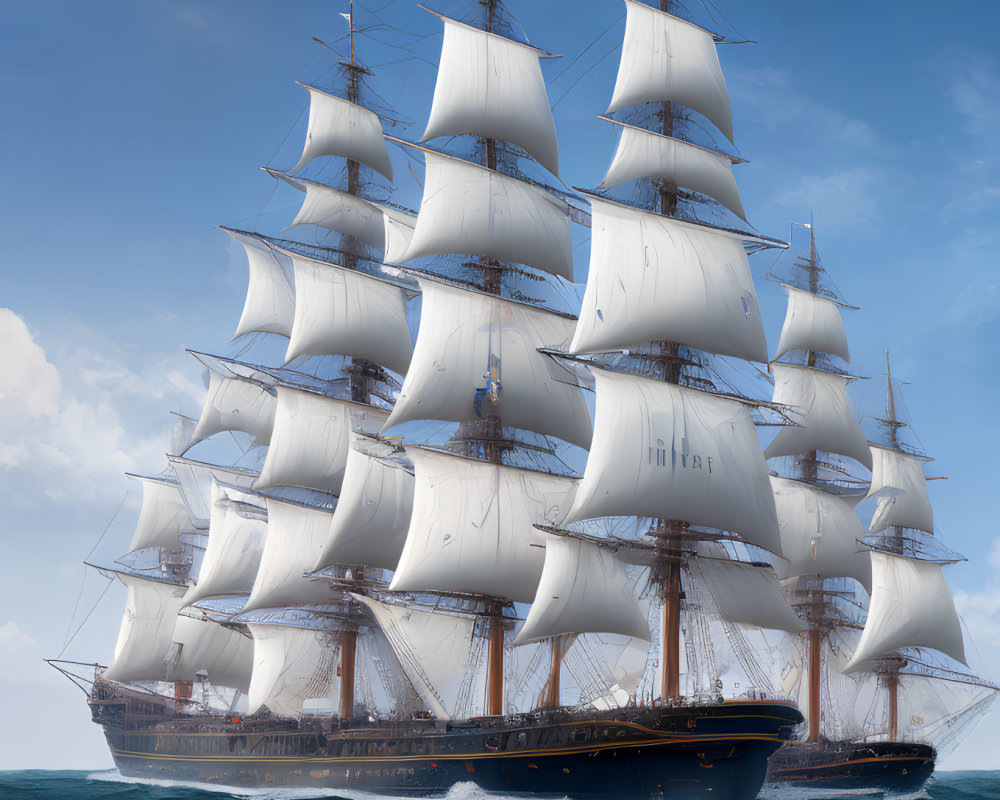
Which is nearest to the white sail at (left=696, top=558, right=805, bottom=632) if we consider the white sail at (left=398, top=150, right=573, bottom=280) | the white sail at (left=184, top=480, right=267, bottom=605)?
the white sail at (left=398, top=150, right=573, bottom=280)

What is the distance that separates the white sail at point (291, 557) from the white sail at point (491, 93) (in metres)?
17.5

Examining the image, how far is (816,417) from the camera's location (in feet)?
203

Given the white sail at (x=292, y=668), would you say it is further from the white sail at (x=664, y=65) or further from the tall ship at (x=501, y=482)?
the white sail at (x=664, y=65)

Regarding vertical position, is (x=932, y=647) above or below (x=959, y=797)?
above

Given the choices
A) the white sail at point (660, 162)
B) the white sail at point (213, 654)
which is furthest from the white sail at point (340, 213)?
the white sail at point (213, 654)

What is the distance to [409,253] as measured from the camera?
50875mm

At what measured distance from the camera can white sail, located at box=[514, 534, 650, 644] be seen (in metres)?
40.8

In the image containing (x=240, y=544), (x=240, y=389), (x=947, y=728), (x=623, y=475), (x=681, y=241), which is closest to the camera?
(x=623, y=475)

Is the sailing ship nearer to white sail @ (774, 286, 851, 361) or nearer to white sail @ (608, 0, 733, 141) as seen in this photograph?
white sail @ (774, 286, 851, 361)

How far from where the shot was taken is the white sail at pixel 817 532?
5919cm

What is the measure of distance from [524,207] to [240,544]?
2303cm

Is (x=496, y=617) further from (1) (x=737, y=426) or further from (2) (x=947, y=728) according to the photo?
(2) (x=947, y=728)

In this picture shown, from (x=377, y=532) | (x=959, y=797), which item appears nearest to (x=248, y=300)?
(x=377, y=532)

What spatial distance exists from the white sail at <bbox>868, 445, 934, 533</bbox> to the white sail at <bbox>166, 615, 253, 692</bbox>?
106 feet
